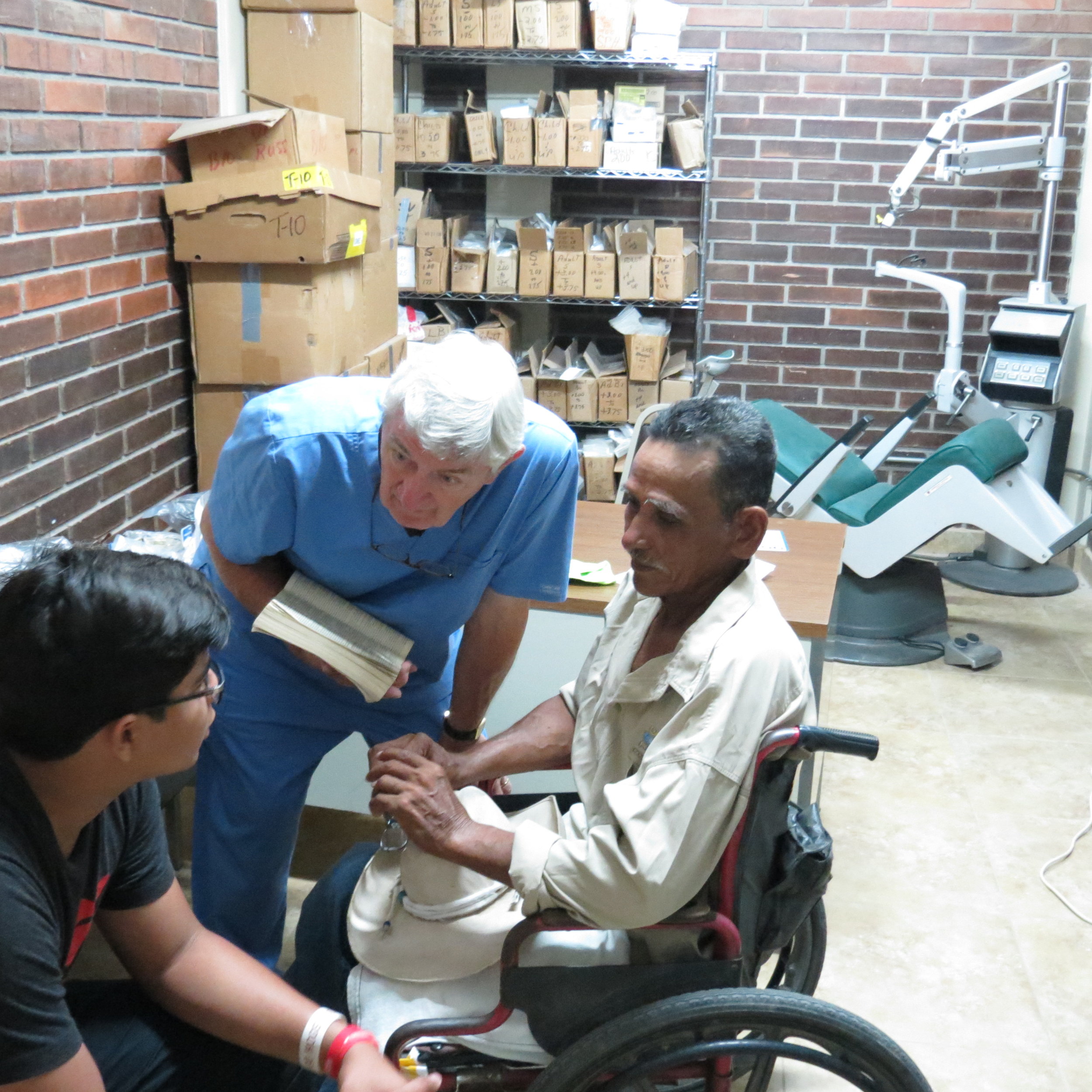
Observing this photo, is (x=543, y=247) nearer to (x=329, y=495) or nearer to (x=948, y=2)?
(x=948, y=2)

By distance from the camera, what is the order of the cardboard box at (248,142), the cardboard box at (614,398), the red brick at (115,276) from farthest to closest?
the cardboard box at (614,398) < the cardboard box at (248,142) < the red brick at (115,276)

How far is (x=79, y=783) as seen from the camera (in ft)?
3.79

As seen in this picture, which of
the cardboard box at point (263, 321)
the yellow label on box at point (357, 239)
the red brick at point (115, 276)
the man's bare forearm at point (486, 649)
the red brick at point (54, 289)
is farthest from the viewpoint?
the yellow label on box at point (357, 239)

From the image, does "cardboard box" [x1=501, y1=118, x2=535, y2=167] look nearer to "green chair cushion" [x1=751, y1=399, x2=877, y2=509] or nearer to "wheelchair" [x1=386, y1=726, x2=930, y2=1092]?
"green chair cushion" [x1=751, y1=399, x2=877, y2=509]

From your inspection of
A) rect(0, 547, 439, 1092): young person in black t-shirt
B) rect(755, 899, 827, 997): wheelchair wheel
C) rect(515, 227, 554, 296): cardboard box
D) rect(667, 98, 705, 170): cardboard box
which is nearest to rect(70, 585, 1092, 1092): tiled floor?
rect(755, 899, 827, 997): wheelchair wheel

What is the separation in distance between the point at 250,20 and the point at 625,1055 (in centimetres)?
266

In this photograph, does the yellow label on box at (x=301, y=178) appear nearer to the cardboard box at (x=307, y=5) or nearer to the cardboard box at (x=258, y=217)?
the cardboard box at (x=258, y=217)

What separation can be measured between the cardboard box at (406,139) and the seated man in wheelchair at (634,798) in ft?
10.6

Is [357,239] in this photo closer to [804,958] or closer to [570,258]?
[570,258]

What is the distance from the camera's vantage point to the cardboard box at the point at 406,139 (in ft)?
14.3

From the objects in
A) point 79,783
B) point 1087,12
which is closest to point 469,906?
point 79,783

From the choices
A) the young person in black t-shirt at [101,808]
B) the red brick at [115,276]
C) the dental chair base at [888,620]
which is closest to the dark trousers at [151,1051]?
the young person in black t-shirt at [101,808]

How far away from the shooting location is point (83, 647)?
109 centimetres

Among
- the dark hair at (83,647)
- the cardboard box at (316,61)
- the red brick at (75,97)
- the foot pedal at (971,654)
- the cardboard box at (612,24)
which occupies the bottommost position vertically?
the foot pedal at (971,654)
